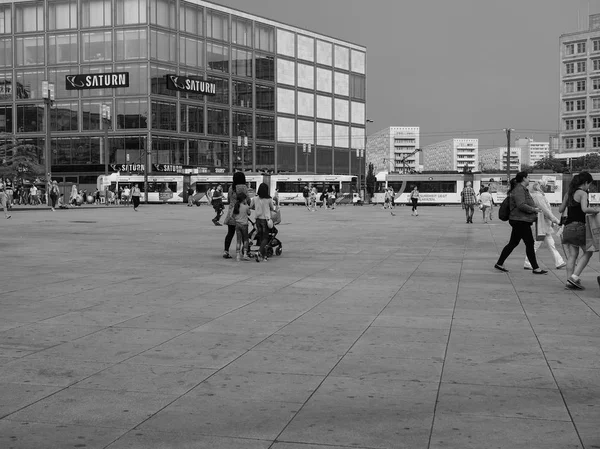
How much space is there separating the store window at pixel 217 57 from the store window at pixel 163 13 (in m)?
5.15

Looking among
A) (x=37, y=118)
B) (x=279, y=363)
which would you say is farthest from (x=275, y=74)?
(x=279, y=363)

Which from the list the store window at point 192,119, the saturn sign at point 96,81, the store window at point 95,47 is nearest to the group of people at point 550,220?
the saturn sign at point 96,81

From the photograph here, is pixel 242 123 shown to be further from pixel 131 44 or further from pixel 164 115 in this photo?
pixel 131 44

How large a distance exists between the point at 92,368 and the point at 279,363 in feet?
4.95

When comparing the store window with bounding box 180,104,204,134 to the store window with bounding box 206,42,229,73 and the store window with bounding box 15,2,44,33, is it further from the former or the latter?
the store window with bounding box 15,2,44,33

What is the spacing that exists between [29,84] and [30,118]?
3.53 metres

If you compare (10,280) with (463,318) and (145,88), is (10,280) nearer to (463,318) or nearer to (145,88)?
(463,318)

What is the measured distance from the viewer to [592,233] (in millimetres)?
10430

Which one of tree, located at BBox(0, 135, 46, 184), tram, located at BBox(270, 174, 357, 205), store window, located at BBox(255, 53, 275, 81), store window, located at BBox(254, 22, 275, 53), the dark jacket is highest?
store window, located at BBox(254, 22, 275, 53)

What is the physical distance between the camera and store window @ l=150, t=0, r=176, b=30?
7506 cm

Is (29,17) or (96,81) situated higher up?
(29,17)

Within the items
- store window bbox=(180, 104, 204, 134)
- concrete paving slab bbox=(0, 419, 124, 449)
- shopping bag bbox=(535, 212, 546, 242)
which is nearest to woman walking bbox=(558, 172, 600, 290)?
shopping bag bbox=(535, 212, 546, 242)

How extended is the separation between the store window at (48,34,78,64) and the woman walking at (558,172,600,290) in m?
72.8

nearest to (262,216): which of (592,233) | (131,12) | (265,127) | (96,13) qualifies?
(592,233)
